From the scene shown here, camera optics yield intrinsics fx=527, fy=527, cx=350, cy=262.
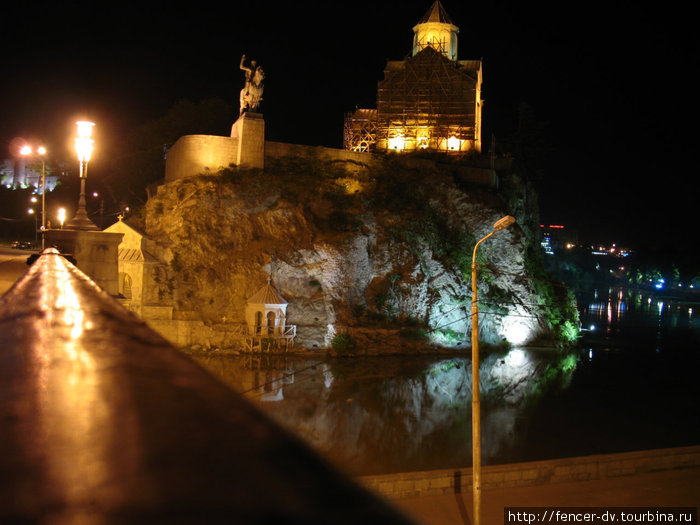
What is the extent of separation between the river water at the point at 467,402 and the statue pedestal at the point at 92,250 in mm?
6788

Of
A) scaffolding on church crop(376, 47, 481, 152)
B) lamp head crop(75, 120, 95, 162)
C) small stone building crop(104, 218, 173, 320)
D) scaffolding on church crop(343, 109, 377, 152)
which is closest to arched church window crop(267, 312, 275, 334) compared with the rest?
small stone building crop(104, 218, 173, 320)

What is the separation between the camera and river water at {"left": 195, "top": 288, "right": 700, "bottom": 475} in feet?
57.5

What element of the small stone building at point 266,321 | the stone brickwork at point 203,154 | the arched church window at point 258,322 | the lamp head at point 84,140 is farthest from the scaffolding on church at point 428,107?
the lamp head at point 84,140

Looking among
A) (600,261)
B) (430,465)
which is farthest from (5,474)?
(600,261)

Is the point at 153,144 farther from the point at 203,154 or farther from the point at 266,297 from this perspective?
the point at 266,297

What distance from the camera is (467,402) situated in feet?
76.6

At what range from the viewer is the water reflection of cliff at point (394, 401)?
17.0 m

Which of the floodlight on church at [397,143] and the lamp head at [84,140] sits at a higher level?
the floodlight on church at [397,143]

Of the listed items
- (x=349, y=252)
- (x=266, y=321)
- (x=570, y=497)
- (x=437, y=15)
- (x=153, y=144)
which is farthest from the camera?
(x=437, y=15)

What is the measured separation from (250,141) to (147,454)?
31.4m

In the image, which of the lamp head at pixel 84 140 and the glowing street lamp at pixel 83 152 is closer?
the glowing street lamp at pixel 83 152

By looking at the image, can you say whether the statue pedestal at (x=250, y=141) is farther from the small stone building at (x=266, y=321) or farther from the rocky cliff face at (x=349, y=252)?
the small stone building at (x=266, y=321)

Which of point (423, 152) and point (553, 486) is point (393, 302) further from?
point (553, 486)

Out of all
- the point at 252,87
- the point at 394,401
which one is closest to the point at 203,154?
the point at 252,87
